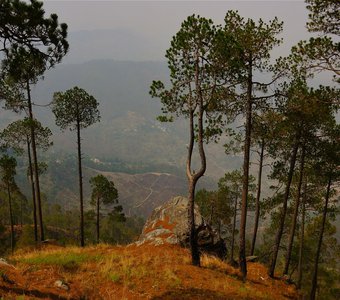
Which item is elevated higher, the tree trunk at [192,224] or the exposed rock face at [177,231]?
the tree trunk at [192,224]

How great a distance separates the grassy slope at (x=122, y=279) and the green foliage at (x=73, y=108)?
49.4ft

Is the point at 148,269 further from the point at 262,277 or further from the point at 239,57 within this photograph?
the point at 239,57

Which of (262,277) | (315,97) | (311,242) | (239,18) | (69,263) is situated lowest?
(311,242)

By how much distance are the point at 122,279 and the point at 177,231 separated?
1070 centimetres

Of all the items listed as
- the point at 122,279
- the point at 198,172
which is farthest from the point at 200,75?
the point at 122,279

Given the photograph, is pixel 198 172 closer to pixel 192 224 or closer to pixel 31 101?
pixel 192 224

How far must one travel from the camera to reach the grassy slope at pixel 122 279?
10327mm

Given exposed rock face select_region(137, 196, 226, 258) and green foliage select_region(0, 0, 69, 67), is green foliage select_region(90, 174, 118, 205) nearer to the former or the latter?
exposed rock face select_region(137, 196, 226, 258)

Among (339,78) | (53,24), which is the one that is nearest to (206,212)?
(339,78)

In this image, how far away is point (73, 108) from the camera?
92.1 feet

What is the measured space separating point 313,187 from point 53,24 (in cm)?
2221

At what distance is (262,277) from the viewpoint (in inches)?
768

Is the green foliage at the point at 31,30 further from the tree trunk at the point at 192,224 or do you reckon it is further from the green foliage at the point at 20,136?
the green foliage at the point at 20,136

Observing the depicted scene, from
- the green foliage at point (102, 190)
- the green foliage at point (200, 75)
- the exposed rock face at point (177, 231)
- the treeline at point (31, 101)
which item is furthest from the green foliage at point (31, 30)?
the green foliage at point (102, 190)
